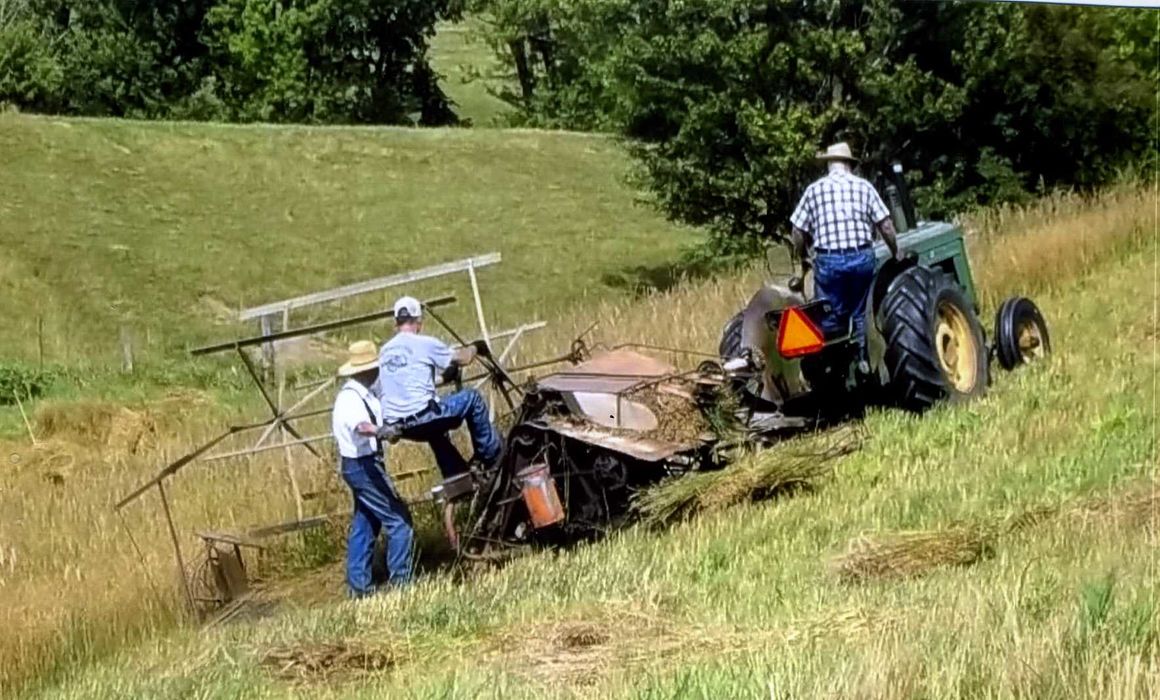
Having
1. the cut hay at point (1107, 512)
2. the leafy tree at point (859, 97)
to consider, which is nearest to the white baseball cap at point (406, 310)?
the cut hay at point (1107, 512)

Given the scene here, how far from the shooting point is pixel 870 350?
11.1 meters

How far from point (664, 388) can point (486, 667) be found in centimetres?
399

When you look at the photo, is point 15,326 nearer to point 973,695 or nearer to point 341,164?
point 341,164

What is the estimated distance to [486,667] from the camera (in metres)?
6.78

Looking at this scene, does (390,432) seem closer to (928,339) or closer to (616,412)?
(616,412)

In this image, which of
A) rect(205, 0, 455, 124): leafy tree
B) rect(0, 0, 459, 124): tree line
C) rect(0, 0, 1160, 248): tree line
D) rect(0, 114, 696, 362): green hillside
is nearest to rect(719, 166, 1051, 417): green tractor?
rect(0, 0, 1160, 248): tree line

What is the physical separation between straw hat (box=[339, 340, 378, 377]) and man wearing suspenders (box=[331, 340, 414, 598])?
3 cm

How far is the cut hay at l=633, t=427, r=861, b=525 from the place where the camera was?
→ 32.1ft

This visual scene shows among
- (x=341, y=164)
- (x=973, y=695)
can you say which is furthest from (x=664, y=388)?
(x=341, y=164)

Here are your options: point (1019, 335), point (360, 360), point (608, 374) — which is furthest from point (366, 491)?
point (1019, 335)

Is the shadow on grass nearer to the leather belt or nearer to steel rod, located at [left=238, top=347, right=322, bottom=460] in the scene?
steel rod, located at [left=238, top=347, right=322, bottom=460]

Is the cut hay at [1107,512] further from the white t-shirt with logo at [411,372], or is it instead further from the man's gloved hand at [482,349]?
the white t-shirt with logo at [411,372]

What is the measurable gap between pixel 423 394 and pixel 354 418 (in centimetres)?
45

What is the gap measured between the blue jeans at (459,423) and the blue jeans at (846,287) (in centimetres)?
215
